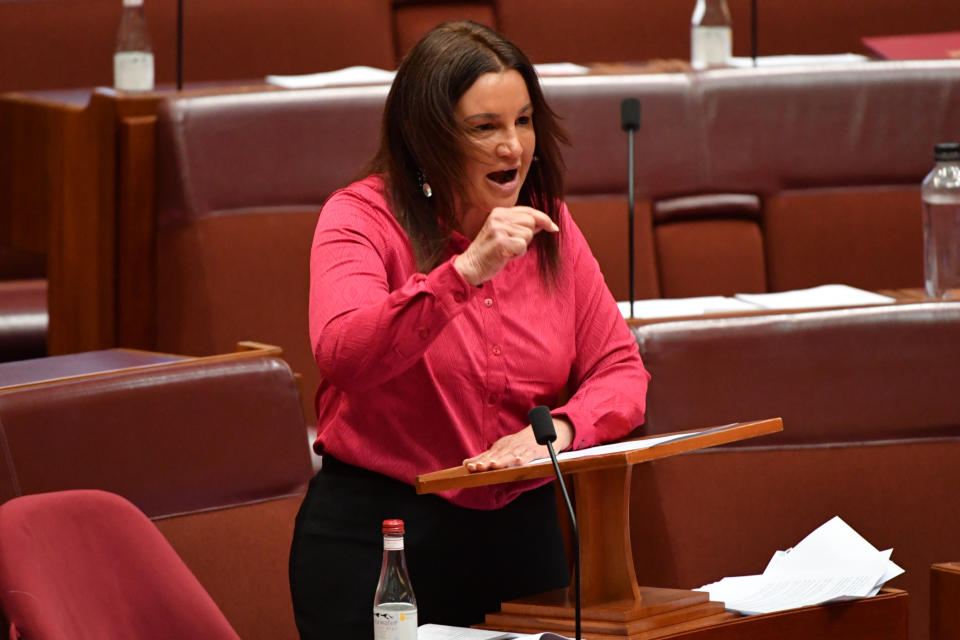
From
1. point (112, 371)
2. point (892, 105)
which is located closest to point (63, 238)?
point (112, 371)

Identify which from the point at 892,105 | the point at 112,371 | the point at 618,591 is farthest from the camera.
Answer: the point at 892,105

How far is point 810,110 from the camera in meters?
1.96

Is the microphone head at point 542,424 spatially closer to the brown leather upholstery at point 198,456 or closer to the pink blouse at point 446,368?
the pink blouse at point 446,368

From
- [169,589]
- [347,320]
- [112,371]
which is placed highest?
[347,320]

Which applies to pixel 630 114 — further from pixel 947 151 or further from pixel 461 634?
pixel 461 634

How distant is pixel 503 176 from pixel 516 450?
0.74 ft

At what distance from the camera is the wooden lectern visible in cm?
96

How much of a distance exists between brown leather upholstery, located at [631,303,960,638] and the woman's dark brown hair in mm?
370

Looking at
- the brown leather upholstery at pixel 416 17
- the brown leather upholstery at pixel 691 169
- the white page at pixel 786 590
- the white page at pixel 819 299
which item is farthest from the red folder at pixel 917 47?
the white page at pixel 786 590

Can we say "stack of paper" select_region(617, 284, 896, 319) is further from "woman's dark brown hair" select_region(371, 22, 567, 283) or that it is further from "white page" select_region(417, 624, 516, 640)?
"white page" select_region(417, 624, 516, 640)

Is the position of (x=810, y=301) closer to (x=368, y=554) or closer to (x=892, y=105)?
(x=892, y=105)

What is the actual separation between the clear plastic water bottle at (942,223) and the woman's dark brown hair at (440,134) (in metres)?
0.65

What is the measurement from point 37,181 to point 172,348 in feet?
1.28

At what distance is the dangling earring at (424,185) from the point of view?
1.12m
